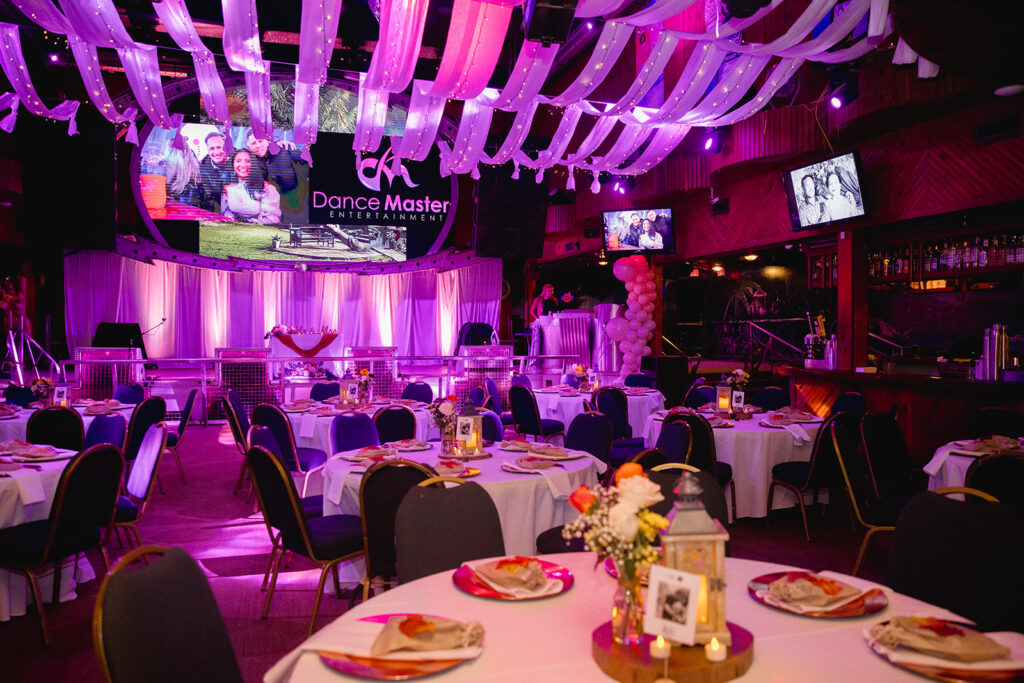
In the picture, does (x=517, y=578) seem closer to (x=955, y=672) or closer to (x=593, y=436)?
(x=955, y=672)

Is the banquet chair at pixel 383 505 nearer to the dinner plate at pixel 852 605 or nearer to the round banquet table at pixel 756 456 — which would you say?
the dinner plate at pixel 852 605

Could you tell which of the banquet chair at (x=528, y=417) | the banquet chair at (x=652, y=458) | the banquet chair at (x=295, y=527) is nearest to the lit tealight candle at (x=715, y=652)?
the banquet chair at (x=652, y=458)

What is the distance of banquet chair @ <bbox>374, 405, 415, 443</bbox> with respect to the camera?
226 inches

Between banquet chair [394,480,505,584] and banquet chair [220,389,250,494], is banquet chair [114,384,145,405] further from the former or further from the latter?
banquet chair [394,480,505,584]

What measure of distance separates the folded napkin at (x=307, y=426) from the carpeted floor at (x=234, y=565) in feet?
2.49

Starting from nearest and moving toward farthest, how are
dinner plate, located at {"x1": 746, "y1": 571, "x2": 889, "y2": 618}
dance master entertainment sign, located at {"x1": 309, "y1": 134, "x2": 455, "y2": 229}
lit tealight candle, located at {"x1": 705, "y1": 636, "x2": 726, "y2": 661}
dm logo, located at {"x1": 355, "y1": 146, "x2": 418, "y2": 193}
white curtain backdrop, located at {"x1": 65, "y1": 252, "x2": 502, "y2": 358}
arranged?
lit tealight candle, located at {"x1": 705, "y1": 636, "x2": 726, "y2": 661} → dinner plate, located at {"x1": 746, "y1": 571, "x2": 889, "y2": 618} → white curtain backdrop, located at {"x1": 65, "y1": 252, "x2": 502, "y2": 358} → dm logo, located at {"x1": 355, "y1": 146, "x2": 418, "y2": 193} → dance master entertainment sign, located at {"x1": 309, "y1": 134, "x2": 455, "y2": 229}

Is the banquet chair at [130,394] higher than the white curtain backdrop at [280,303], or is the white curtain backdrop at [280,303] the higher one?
the white curtain backdrop at [280,303]

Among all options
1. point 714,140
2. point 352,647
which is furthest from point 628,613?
point 714,140

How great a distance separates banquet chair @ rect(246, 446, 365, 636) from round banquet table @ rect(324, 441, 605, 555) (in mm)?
255

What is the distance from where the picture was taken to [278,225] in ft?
53.1

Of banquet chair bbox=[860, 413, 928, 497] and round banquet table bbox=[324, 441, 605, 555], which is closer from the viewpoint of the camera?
round banquet table bbox=[324, 441, 605, 555]

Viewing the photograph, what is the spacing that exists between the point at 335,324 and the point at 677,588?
1615 centimetres

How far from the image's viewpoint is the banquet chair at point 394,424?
5.75 m

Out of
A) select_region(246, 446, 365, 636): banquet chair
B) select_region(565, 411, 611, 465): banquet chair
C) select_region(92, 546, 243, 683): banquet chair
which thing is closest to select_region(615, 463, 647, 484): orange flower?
select_region(92, 546, 243, 683): banquet chair
